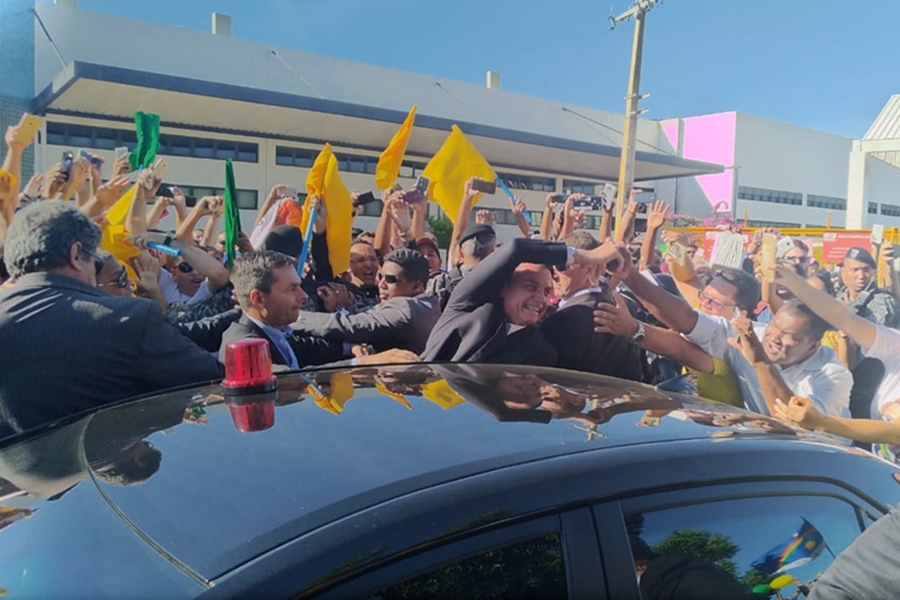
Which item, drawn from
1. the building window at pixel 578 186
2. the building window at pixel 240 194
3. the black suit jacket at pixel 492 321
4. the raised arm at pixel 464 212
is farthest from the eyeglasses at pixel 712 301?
the building window at pixel 578 186

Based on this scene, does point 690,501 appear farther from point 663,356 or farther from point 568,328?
point 663,356

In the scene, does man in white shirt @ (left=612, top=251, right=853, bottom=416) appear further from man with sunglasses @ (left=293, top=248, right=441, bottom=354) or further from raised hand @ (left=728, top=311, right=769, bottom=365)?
man with sunglasses @ (left=293, top=248, right=441, bottom=354)

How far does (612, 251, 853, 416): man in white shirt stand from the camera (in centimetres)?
373

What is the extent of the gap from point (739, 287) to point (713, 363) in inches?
22.2

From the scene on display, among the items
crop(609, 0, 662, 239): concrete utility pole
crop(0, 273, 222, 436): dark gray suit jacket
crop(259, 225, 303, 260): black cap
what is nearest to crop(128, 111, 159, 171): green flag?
crop(259, 225, 303, 260): black cap

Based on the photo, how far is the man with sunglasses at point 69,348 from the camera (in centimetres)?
240

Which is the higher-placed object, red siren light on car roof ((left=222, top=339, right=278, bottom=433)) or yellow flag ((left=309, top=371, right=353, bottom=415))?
red siren light on car roof ((left=222, top=339, right=278, bottom=433))

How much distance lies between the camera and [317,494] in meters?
1.26

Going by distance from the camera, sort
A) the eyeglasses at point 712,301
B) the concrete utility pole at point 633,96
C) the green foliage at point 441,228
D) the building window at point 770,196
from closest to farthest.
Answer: the eyeglasses at point 712,301 < the concrete utility pole at point 633,96 < the green foliage at point 441,228 < the building window at point 770,196

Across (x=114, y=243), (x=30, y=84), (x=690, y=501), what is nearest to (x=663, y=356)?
(x=690, y=501)

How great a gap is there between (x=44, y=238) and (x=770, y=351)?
3738 mm

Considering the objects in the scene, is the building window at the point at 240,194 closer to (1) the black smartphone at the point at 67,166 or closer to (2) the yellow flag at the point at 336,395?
(1) the black smartphone at the point at 67,166

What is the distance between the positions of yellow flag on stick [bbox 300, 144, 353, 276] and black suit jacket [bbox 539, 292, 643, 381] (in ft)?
6.93

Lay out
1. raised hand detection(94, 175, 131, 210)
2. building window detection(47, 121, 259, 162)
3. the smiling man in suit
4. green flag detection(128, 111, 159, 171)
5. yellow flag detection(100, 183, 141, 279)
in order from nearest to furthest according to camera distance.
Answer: the smiling man in suit, raised hand detection(94, 175, 131, 210), yellow flag detection(100, 183, 141, 279), green flag detection(128, 111, 159, 171), building window detection(47, 121, 259, 162)
